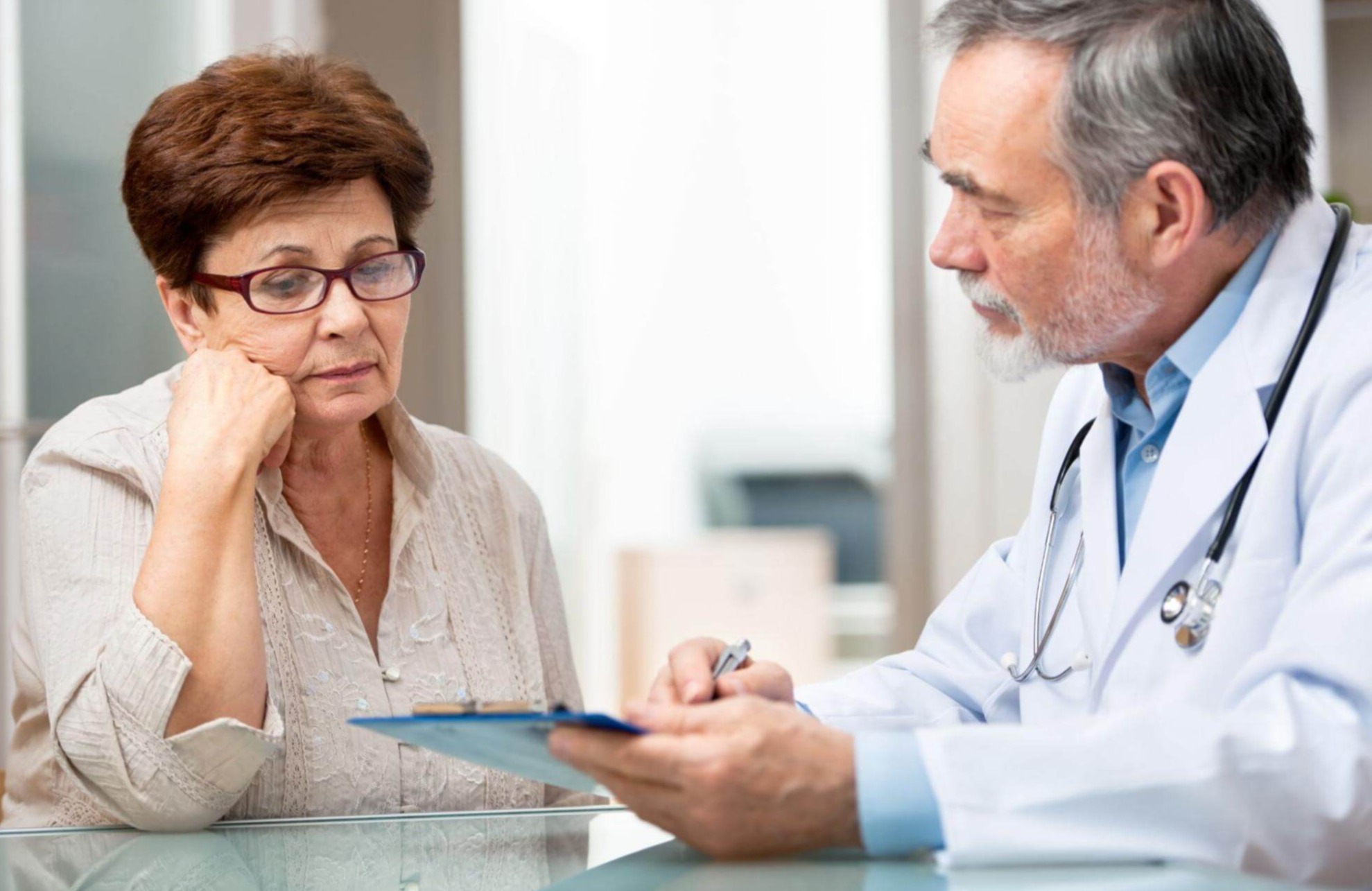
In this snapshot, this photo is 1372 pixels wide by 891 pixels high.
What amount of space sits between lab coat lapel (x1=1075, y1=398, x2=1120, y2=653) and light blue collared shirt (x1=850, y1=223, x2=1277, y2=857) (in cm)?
2

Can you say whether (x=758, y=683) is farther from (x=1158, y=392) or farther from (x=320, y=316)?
(x=320, y=316)

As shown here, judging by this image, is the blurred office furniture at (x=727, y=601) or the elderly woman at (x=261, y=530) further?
the blurred office furniture at (x=727, y=601)

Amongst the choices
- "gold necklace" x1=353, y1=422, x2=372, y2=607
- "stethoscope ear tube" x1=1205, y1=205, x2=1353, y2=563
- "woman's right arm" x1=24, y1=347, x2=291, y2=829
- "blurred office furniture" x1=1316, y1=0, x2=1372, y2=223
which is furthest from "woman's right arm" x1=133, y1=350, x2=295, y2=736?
"blurred office furniture" x1=1316, y1=0, x2=1372, y2=223

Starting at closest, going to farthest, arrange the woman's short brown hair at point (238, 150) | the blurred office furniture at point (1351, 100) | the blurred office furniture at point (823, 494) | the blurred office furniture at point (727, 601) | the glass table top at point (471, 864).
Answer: the glass table top at point (471, 864) < the woman's short brown hair at point (238, 150) < the blurred office furniture at point (1351, 100) < the blurred office furniture at point (727, 601) < the blurred office furniture at point (823, 494)

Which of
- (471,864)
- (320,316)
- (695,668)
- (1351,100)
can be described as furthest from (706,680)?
(1351,100)

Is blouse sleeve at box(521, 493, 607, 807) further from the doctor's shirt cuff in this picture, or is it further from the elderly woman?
the doctor's shirt cuff

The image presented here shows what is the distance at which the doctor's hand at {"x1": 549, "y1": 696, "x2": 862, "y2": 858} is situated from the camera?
0.91 metres

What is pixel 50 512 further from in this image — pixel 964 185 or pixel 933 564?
pixel 933 564

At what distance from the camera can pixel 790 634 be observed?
499 centimetres

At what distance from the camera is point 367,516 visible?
1.62m

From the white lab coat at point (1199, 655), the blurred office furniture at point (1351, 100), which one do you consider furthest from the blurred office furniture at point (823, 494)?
the white lab coat at point (1199, 655)

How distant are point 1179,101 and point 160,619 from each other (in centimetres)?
98

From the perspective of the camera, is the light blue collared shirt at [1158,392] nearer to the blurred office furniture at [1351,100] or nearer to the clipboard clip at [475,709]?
the clipboard clip at [475,709]

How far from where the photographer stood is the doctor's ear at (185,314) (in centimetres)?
152
